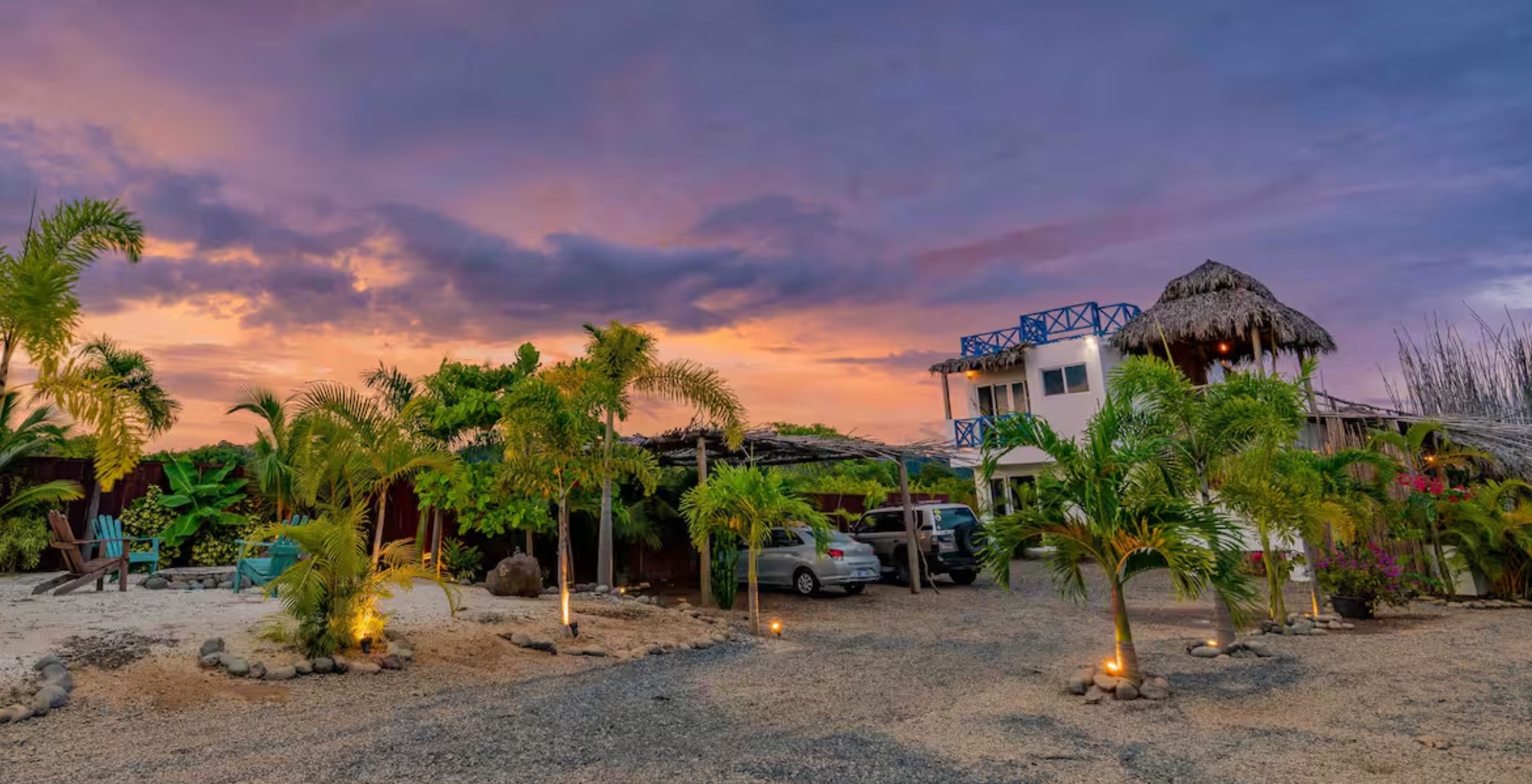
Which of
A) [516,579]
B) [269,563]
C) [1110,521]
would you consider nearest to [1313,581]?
[1110,521]

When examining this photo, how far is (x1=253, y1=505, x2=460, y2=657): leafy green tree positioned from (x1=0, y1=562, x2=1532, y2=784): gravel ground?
67cm

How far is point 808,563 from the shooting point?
1334 centimetres

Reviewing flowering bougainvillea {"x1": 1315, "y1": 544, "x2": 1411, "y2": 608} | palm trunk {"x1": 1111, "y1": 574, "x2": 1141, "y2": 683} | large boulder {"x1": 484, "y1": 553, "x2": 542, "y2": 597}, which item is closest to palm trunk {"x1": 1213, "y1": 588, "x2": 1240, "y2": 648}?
palm trunk {"x1": 1111, "y1": 574, "x2": 1141, "y2": 683}

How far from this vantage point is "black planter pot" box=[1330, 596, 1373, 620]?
9.70 metres

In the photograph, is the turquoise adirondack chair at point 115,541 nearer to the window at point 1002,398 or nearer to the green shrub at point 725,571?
the green shrub at point 725,571

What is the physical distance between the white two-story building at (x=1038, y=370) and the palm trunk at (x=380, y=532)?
14.7 m

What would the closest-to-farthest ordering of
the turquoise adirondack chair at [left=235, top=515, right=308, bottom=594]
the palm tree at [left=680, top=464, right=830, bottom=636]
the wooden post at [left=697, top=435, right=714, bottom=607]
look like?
the palm tree at [left=680, top=464, right=830, bottom=636], the turquoise adirondack chair at [left=235, top=515, right=308, bottom=594], the wooden post at [left=697, top=435, right=714, bottom=607]

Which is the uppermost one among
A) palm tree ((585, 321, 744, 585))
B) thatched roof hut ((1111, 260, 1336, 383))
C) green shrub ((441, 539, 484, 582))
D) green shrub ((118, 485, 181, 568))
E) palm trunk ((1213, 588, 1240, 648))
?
thatched roof hut ((1111, 260, 1336, 383))

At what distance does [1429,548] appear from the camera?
36.9 ft

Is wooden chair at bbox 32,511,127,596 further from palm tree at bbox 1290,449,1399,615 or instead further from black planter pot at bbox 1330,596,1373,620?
black planter pot at bbox 1330,596,1373,620

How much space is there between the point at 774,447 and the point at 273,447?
10.5 m

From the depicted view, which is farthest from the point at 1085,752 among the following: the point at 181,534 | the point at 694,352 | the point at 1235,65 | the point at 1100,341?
the point at 1100,341

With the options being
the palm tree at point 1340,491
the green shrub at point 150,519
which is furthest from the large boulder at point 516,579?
the palm tree at point 1340,491

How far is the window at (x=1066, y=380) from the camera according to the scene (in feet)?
72.9
